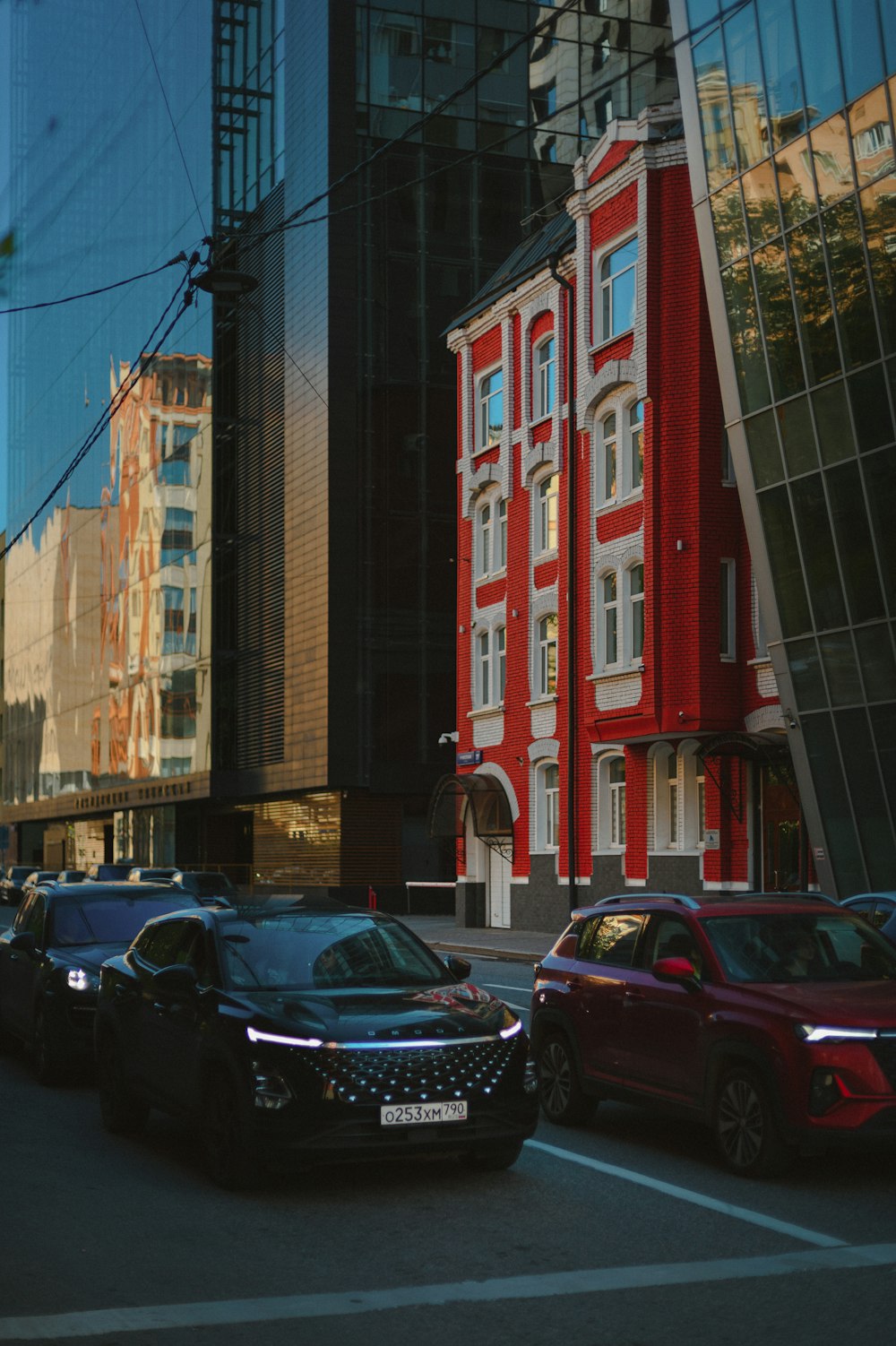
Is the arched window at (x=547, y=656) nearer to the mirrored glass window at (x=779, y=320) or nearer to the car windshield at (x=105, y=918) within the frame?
the mirrored glass window at (x=779, y=320)

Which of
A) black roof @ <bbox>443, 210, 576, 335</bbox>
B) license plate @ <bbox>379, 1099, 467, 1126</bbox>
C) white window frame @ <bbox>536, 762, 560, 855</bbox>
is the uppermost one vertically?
black roof @ <bbox>443, 210, 576, 335</bbox>

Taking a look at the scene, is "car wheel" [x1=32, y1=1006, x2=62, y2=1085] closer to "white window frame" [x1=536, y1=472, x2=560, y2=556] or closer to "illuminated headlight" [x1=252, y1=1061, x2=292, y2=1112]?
"illuminated headlight" [x1=252, y1=1061, x2=292, y2=1112]

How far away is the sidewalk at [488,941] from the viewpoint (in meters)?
32.3

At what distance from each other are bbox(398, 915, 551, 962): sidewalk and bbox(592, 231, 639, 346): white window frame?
1239 centimetres

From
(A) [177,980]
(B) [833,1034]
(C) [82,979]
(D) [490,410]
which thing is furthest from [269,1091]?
(D) [490,410]

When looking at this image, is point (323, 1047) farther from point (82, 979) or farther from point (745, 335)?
point (745, 335)

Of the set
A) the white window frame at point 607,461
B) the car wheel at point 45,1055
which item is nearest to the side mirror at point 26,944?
the car wheel at point 45,1055

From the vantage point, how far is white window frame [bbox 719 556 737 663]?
33.3m

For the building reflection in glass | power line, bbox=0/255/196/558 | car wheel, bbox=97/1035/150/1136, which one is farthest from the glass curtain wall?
car wheel, bbox=97/1035/150/1136

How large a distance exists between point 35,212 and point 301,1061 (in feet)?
17.2

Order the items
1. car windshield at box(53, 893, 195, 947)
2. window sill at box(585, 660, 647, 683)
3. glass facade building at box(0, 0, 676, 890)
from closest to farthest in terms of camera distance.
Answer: car windshield at box(53, 893, 195, 947) → window sill at box(585, 660, 647, 683) → glass facade building at box(0, 0, 676, 890)

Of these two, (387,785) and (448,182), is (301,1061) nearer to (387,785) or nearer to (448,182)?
(387,785)

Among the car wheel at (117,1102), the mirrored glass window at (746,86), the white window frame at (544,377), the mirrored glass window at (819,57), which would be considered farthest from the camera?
the white window frame at (544,377)

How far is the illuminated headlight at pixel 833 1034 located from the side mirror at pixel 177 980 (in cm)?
345
